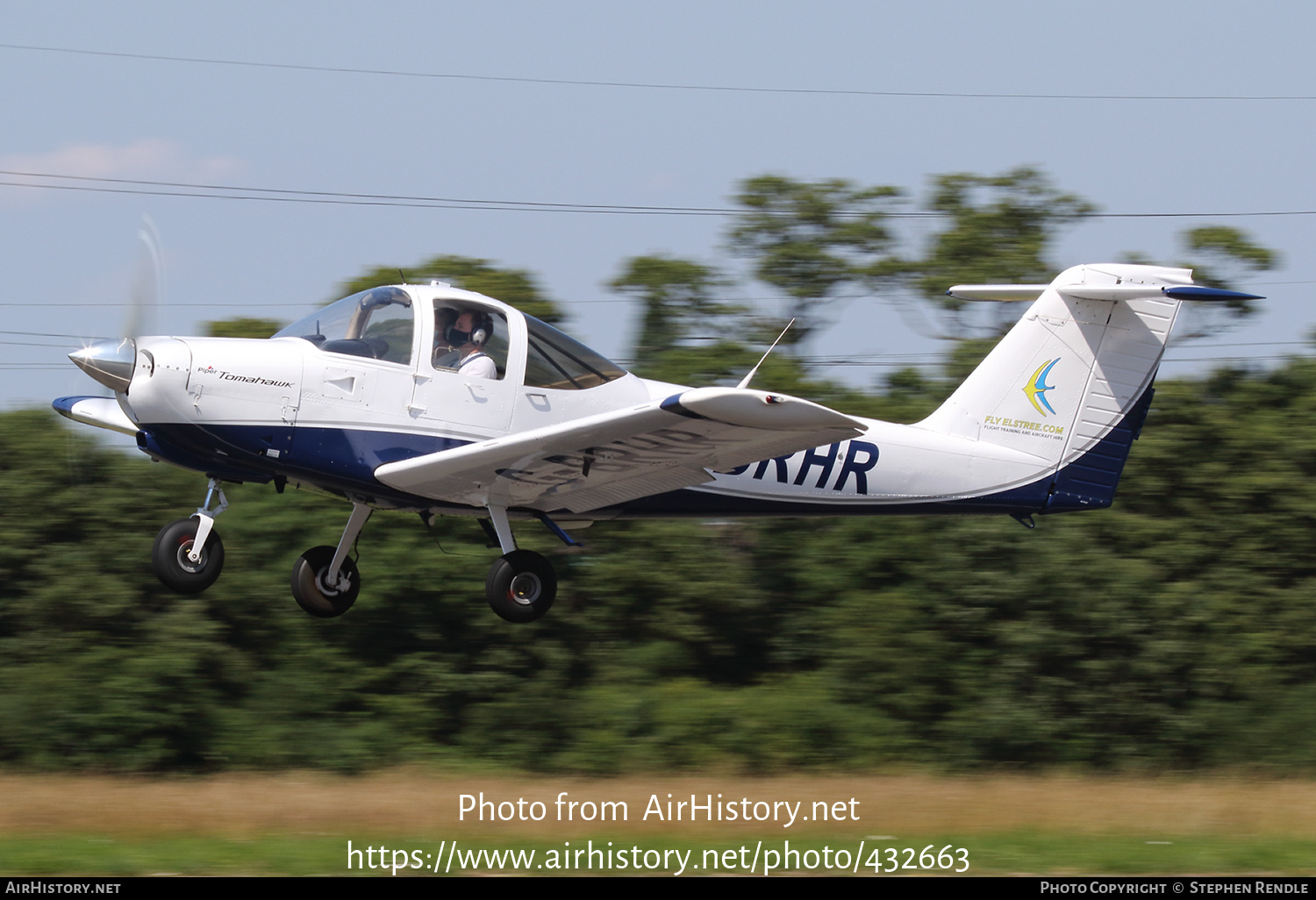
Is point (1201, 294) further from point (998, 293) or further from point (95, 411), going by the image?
point (95, 411)

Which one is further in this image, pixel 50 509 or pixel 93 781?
pixel 50 509

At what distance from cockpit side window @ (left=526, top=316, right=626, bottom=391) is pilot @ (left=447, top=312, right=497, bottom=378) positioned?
0.26 m

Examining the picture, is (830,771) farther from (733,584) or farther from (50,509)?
(50,509)

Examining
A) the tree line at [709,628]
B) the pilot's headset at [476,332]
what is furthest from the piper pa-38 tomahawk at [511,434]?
the tree line at [709,628]

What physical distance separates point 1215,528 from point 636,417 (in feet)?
39.4

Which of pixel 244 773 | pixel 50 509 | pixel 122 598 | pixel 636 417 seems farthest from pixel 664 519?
pixel 50 509

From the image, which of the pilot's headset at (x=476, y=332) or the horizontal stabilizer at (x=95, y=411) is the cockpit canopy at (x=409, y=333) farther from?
the horizontal stabilizer at (x=95, y=411)

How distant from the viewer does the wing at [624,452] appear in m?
6.92

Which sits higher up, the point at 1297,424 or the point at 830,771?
the point at 1297,424

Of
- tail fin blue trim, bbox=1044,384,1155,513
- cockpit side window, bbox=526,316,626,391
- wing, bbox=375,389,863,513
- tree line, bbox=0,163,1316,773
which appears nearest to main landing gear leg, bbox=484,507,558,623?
wing, bbox=375,389,863,513

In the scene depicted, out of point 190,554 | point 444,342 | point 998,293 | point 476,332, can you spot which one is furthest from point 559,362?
point 998,293

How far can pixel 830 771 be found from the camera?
1487cm

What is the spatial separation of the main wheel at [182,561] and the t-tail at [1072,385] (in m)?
5.16

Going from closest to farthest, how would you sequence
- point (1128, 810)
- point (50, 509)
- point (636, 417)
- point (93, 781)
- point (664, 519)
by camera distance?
point (636, 417) → point (664, 519) → point (1128, 810) → point (93, 781) → point (50, 509)
